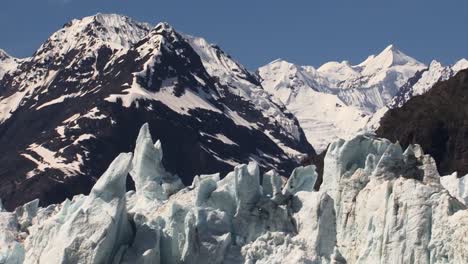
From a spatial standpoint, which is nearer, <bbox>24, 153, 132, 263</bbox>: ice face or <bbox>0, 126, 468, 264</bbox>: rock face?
<bbox>24, 153, 132, 263</bbox>: ice face

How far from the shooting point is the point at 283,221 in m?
65.1

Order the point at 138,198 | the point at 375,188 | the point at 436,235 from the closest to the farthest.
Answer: the point at 436,235 → the point at 375,188 → the point at 138,198

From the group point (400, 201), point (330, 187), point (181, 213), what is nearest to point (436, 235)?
point (400, 201)

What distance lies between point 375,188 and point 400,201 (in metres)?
2.51

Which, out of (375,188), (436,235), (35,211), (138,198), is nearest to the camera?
(436,235)

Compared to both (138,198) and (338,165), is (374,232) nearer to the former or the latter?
(338,165)

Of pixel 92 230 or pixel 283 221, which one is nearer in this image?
pixel 92 230

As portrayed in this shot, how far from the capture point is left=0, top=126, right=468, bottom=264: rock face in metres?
59.9

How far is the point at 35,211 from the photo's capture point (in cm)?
9175

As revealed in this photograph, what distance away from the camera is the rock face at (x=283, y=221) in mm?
59906

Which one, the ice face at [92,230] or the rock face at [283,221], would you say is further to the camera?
the rock face at [283,221]

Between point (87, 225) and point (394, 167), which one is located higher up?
point (394, 167)

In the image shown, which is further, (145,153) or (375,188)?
(145,153)

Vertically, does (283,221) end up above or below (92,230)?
above
